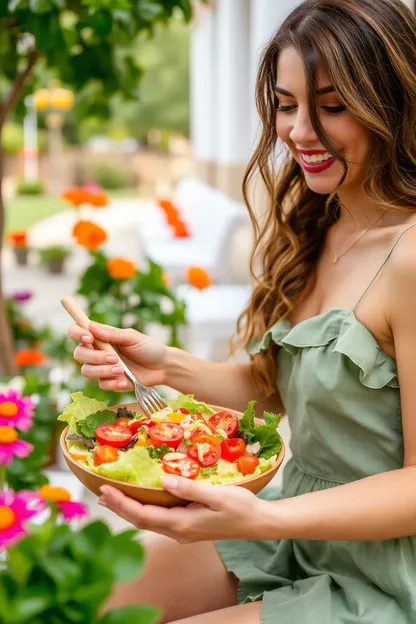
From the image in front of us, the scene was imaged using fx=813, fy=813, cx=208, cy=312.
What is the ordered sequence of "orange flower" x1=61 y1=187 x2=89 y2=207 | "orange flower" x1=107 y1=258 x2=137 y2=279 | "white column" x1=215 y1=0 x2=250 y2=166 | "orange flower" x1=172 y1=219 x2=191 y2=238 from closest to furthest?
"orange flower" x1=107 y1=258 x2=137 y2=279 < "orange flower" x1=61 y1=187 x2=89 y2=207 < "orange flower" x1=172 y1=219 x2=191 y2=238 < "white column" x1=215 y1=0 x2=250 y2=166

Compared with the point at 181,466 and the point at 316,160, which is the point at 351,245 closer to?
the point at 316,160

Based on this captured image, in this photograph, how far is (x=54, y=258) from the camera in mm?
7980

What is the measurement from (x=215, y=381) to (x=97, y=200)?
1.81 metres

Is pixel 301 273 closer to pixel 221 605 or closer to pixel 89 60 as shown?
pixel 221 605

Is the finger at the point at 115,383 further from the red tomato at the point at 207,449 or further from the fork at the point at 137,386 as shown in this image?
the red tomato at the point at 207,449

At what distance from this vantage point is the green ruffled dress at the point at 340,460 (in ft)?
3.75

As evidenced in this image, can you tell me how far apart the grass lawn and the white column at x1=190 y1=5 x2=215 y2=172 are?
10.1ft

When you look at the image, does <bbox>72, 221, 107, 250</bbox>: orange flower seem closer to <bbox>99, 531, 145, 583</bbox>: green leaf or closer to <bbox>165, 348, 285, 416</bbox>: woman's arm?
<bbox>165, 348, 285, 416</bbox>: woman's arm

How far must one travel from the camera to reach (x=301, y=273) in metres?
1.46

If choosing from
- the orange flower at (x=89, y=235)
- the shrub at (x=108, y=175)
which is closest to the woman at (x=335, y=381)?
the orange flower at (x=89, y=235)

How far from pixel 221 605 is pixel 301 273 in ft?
1.90

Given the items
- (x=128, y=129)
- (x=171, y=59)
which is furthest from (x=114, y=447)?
(x=128, y=129)

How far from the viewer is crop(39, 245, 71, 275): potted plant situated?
26.0ft

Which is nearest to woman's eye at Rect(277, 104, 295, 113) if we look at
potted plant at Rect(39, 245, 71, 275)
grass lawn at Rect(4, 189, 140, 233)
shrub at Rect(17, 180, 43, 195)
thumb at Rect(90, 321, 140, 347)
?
thumb at Rect(90, 321, 140, 347)
